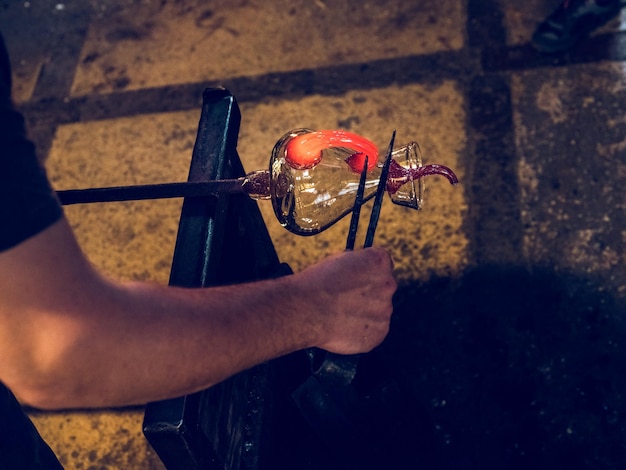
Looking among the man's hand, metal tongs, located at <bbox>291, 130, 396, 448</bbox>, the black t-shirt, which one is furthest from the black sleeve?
metal tongs, located at <bbox>291, 130, 396, 448</bbox>

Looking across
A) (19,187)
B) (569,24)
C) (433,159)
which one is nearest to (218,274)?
A: (19,187)

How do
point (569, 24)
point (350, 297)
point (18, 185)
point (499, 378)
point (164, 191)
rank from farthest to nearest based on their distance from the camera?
point (569, 24) → point (499, 378) → point (164, 191) → point (350, 297) → point (18, 185)

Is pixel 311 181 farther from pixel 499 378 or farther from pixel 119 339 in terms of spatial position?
pixel 499 378

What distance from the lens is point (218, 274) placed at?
1.22 meters

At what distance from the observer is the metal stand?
92cm

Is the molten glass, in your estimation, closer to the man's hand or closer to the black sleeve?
the man's hand

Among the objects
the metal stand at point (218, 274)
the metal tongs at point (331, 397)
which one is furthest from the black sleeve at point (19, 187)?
the metal tongs at point (331, 397)

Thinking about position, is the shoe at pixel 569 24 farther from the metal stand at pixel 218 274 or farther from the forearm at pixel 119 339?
the forearm at pixel 119 339

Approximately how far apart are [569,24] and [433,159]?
94 cm

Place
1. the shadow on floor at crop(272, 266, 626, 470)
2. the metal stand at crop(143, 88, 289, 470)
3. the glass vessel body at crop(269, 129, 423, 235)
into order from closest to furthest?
the metal stand at crop(143, 88, 289, 470)
the glass vessel body at crop(269, 129, 423, 235)
the shadow on floor at crop(272, 266, 626, 470)

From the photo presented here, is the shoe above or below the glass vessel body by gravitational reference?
Answer: below

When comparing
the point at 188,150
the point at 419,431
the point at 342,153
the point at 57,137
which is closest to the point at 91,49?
the point at 57,137

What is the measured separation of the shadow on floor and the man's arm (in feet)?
1.56

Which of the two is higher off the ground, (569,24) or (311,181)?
(311,181)
